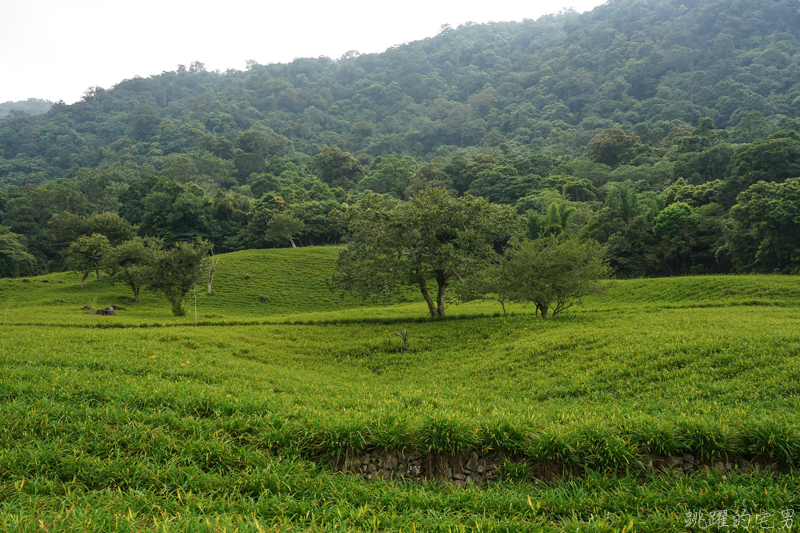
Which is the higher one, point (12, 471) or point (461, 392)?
point (12, 471)

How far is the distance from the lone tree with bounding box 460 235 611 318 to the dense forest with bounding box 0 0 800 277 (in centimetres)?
2616

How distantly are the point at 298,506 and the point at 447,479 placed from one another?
2.02 m

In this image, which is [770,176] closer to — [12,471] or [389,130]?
[12,471]

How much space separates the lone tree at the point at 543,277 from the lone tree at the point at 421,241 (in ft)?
4.14

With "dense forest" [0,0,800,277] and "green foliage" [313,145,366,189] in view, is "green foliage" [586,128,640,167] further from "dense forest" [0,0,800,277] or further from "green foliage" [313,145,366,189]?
"green foliage" [313,145,366,189]

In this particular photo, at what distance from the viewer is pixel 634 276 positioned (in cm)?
4897

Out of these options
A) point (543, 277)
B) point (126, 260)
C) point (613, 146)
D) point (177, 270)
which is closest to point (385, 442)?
point (543, 277)

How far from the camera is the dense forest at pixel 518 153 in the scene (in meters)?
49.6

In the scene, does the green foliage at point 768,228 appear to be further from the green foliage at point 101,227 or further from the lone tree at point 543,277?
the green foliage at point 101,227

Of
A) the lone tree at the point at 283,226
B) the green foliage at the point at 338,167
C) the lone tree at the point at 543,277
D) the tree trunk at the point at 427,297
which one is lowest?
the tree trunk at the point at 427,297

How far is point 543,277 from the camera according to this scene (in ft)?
71.8

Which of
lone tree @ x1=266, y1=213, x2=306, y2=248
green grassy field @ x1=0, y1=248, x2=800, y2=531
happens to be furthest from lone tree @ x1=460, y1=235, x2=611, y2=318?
lone tree @ x1=266, y1=213, x2=306, y2=248

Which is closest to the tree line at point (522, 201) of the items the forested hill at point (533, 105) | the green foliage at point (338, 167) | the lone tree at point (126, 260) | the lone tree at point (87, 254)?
the green foliage at point (338, 167)

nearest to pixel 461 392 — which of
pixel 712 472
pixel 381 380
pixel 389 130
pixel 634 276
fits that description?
pixel 381 380
